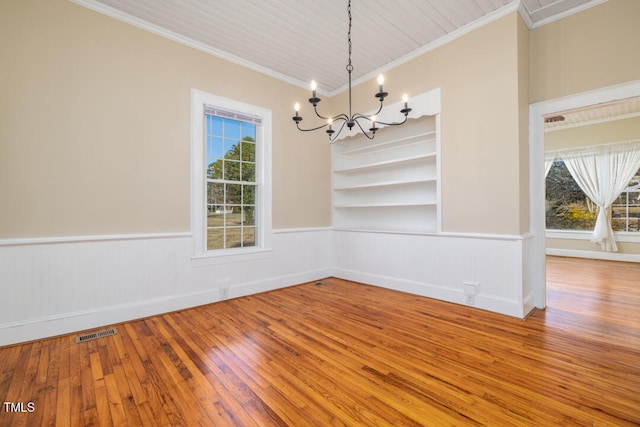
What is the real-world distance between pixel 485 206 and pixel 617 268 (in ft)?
14.1

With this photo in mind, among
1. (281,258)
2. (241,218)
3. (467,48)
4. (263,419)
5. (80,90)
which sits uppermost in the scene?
(467,48)

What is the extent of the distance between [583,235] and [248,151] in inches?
295

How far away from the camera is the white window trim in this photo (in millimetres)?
3416

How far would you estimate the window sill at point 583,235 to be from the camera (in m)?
5.80

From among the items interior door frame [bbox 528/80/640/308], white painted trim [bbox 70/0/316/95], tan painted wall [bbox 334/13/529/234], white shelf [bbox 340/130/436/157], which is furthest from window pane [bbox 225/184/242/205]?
interior door frame [bbox 528/80/640/308]

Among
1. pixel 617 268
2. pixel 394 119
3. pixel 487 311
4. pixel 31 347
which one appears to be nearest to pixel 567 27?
pixel 394 119

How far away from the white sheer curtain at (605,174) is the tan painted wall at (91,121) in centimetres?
763

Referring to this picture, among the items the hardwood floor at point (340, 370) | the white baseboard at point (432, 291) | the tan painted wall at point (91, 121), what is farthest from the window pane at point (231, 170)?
the white baseboard at point (432, 291)

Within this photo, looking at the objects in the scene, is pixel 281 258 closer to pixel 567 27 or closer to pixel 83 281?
pixel 83 281

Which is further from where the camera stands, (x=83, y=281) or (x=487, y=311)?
(x=487, y=311)

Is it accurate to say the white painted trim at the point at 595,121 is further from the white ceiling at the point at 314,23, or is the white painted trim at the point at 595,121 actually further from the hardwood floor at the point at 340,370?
the hardwood floor at the point at 340,370

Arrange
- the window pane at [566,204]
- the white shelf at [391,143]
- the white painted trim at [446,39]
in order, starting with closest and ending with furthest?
the white painted trim at [446,39], the white shelf at [391,143], the window pane at [566,204]

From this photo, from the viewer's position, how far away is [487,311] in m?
3.11

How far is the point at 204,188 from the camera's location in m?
3.52
